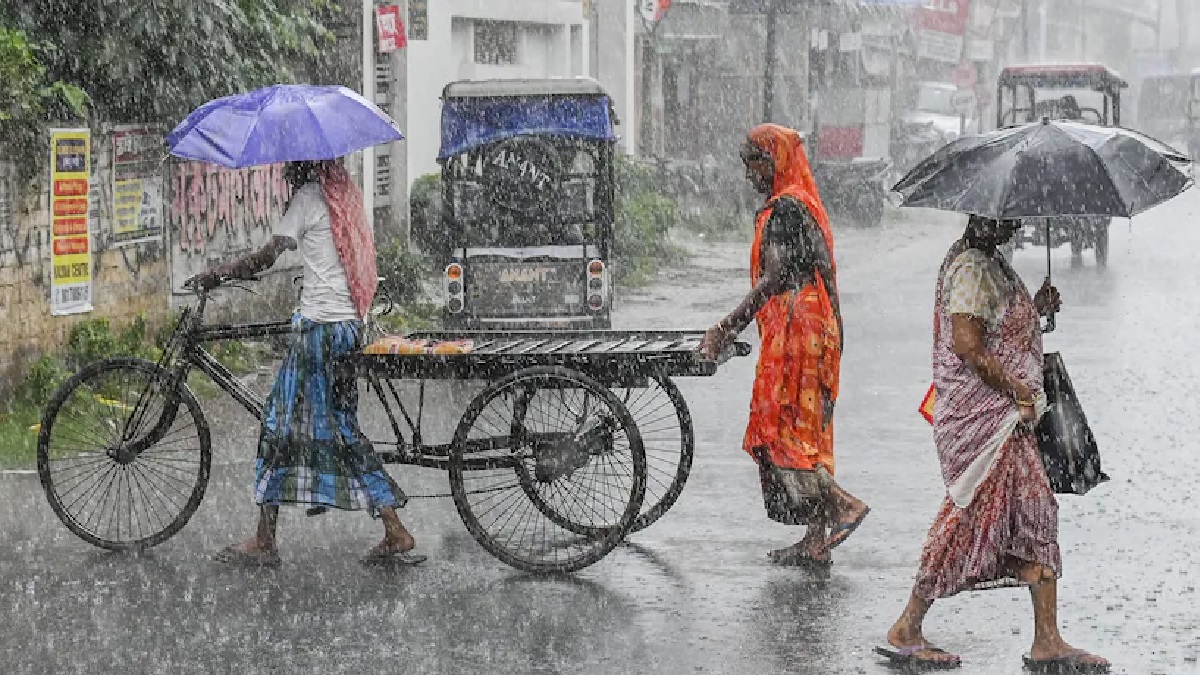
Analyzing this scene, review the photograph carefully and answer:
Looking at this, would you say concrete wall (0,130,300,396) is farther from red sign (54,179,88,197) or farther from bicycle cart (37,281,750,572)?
bicycle cart (37,281,750,572)

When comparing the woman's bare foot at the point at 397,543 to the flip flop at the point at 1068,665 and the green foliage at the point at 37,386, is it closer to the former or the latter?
the flip flop at the point at 1068,665

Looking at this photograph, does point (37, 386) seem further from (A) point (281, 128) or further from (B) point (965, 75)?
(B) point (965, 75)

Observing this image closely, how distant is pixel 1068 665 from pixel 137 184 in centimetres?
868

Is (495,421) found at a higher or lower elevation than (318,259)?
lower

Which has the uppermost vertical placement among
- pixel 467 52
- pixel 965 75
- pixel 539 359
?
pixel 965 75

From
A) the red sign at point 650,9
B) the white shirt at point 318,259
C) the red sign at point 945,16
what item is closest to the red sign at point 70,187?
the white shirt at point 318,259

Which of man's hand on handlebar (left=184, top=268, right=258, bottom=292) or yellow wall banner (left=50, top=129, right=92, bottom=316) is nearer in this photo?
man's hand on handlebar (left=184, top=268, right=258, bottom=292)

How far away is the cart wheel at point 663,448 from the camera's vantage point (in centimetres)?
764

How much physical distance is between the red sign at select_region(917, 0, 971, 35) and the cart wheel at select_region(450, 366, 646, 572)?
45.0 meters

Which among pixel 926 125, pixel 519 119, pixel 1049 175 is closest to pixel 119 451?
pixel 1049 175

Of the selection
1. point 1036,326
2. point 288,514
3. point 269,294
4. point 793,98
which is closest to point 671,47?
point 793,98

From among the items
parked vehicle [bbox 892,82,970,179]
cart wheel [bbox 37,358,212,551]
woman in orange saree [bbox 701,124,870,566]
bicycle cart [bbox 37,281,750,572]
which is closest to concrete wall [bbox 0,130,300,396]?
cart wheel [bbox 37,358,212,551]

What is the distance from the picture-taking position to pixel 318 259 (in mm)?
7461

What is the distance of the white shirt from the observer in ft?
24.4
